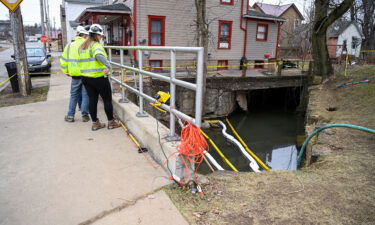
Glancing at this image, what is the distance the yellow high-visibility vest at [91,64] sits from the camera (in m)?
4.58

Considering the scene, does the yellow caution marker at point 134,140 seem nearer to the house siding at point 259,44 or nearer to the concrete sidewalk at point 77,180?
the concrete sidewalk at point 77,180

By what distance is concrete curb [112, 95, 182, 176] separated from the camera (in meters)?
3.26

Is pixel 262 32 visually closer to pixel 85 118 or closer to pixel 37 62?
pixel 37 62

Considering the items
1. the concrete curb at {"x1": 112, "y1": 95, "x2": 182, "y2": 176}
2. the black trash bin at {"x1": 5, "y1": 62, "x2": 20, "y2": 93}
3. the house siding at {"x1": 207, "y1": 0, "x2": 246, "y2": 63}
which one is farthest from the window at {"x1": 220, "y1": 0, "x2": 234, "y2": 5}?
the concrete curb at {"x1": 112, "y1": 95, "x2": 182, "y2": 176}

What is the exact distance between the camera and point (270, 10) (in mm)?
43500

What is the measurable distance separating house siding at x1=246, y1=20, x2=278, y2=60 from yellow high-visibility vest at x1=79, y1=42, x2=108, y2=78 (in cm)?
1701

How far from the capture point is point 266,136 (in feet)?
40.9

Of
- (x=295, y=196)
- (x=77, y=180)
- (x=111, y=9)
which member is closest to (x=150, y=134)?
(x=77, y=180)

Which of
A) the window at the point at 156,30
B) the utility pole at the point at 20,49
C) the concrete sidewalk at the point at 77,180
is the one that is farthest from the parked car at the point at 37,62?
the concrete sidewalk at the point at 77,180

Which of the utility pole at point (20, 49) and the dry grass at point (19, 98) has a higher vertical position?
the utility pole at point (20, 49)

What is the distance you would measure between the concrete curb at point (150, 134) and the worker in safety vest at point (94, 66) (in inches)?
17.4

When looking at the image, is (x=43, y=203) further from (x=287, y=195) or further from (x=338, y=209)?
(x=338, y=209)

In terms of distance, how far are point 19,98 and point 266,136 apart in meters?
9.52

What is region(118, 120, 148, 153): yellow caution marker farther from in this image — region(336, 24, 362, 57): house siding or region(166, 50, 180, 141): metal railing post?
region(336, 24, 362, 57): house siding
